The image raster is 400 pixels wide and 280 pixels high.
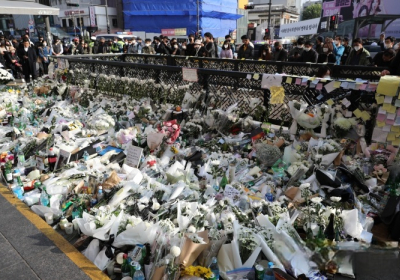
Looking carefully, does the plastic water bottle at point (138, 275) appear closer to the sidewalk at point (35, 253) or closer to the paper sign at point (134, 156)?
the sidewalk at point (35, 253)

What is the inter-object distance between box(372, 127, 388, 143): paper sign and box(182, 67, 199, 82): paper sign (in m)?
3.17

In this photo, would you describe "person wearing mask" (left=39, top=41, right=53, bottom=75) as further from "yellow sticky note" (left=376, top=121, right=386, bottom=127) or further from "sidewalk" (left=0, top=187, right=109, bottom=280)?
"yellow sticky note" (left=376, top=121, right=386, bottom=127)

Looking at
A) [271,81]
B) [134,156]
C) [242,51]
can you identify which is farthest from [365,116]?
[242,51]

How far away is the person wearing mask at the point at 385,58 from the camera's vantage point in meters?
7.27

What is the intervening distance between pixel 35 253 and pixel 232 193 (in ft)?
6.83

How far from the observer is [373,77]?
6.96m

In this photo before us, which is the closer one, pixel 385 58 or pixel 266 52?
pixel 385 58

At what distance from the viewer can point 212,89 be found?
242 inches

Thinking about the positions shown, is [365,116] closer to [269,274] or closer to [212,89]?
[212,89]

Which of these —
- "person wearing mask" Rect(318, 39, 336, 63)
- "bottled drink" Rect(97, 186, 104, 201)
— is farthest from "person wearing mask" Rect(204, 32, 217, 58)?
"bottled drink" Rect(97, 186, 104, 201)

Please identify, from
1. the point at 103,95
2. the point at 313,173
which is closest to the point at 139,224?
the point at 313,173

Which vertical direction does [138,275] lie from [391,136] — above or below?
below

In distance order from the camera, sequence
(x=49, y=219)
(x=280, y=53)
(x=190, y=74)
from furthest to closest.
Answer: (x=280, y=53), (x=190, y=74), (x=49, y=219)

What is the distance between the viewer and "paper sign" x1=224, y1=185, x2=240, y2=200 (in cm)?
366
